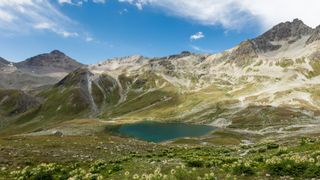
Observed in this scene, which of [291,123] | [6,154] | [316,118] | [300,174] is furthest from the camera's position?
[316,118]

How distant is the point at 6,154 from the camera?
3941cm

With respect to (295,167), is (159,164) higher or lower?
lower

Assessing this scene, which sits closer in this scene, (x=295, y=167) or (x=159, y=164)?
(x=295, y=167)

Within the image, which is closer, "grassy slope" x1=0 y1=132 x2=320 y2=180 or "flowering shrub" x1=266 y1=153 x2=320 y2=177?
"flowering shrub" x1=266 y1=153 x2=320 y2=177

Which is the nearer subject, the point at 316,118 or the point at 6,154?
the point at 6,154

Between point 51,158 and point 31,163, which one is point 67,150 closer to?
point 51,158

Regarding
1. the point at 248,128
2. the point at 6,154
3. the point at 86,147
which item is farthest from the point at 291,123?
the point at 6,154

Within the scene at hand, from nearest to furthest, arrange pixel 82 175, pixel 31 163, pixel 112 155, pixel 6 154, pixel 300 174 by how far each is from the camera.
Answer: pixel 300 174 → pixel 82 175 → pixel 31 163 → pixel 6 154 → pixel 112 155

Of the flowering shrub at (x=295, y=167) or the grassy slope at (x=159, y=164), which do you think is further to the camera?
the grassy slope at (x=159, y=164)

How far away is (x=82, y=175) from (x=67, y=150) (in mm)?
20595

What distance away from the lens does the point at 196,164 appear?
88.5 feet

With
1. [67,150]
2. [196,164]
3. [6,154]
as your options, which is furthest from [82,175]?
[67,150]

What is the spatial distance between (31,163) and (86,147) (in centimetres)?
1339

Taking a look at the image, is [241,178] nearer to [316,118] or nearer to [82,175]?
[82,175]
